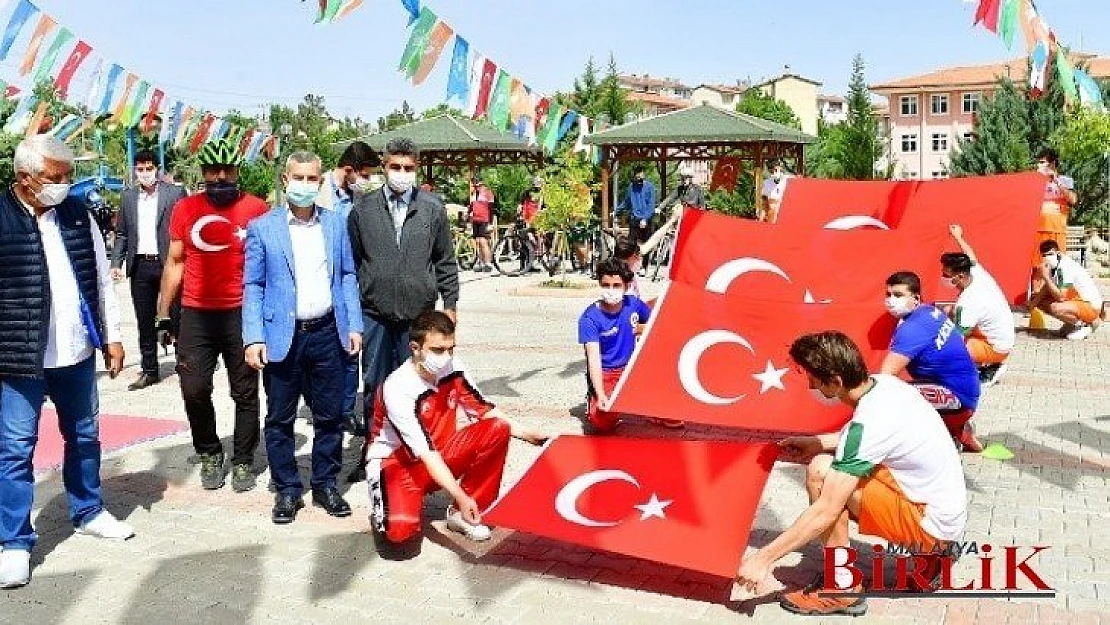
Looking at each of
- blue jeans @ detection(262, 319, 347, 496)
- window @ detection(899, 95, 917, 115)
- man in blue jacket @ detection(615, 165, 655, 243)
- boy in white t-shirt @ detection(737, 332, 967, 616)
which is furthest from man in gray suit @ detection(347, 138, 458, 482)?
window @ detection(899, 95, 917, 115)

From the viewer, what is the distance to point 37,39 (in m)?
14.2

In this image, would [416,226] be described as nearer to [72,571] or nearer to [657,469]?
[657,469]

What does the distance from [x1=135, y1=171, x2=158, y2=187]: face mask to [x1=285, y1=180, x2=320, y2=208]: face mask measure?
3532 mm

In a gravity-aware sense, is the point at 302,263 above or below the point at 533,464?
above

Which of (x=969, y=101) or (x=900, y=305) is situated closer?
(x=900, y=305)

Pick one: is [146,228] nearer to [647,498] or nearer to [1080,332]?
[647,498]

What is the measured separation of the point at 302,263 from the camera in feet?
17.6

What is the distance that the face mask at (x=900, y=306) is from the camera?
234 inches

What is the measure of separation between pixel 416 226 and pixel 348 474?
154 centimetres

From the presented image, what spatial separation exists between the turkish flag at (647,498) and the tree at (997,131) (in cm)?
3404

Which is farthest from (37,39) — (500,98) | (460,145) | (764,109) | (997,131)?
(764,109)

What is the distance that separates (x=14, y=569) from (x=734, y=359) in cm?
410

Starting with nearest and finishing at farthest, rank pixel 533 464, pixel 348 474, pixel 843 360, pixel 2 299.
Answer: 1. pixel 843 360
2. pixel 2 299
3. pixel 533 464
4. pixel 348 474

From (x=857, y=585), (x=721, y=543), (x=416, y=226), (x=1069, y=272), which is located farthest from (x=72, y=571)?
(x=1069, y=272)
